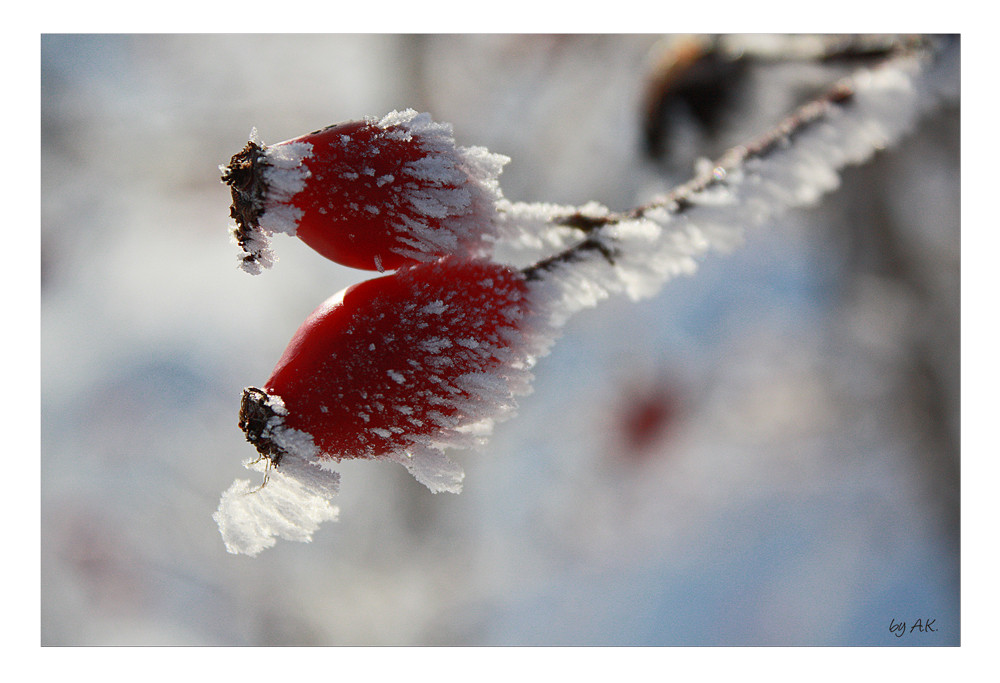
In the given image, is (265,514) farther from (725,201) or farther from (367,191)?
(725,201)

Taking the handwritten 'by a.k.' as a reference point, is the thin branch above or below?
above

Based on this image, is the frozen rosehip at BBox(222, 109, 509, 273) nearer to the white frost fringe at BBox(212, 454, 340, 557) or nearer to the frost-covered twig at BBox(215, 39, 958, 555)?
the frost-covered twig at BBox(215, 39, 958, 555)

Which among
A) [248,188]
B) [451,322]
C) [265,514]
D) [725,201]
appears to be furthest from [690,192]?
[265,514]

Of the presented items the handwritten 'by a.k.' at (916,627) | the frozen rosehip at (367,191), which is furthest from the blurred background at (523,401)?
the frozen rosehip at (367,191)

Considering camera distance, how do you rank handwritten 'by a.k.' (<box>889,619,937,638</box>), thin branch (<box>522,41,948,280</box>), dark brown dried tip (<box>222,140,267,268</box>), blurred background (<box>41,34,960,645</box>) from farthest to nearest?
blurred background (<box>41,34,960,645</box>) → handwritten 'by a.k.' (<box>889,619,937,638</box>) → thin branch (<box>522,41,948,280</box>) → dark brown dried tip (<box>222,140,267,268</box>)

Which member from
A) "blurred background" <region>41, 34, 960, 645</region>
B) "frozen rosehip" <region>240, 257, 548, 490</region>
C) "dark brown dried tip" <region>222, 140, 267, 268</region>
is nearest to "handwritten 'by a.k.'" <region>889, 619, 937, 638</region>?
"blurred background" <region>41, 34, 960, 645</region>

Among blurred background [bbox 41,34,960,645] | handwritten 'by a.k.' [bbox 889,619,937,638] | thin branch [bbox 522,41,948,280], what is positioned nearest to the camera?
thin branch [bbox 522,41,948,280]
